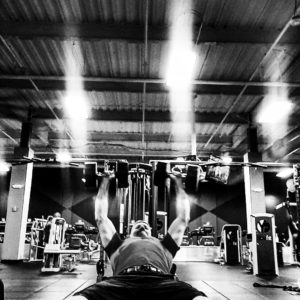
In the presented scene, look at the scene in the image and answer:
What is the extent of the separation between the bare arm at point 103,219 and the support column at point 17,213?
20.6 ft

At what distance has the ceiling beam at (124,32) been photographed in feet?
16.9

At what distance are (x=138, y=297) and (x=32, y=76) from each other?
572cm

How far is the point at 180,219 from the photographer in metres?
2.55

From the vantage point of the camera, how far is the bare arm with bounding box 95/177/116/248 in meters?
2.42

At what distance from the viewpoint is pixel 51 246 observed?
622cm

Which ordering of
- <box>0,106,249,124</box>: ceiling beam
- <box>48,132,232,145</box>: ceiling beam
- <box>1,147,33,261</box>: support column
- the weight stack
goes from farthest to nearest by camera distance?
<box>48,132,232,145</box>: ceiling beam
<box>0,106,249,124</box>: ceiling beam
<box>1,147,33,261</box>: support column
the weight stack

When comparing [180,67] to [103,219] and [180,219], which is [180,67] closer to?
[180,219]

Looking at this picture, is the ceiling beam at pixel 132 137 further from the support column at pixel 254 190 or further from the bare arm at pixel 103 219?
the bare arm at pixel 103 219

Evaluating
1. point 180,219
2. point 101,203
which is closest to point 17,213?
point 101,203

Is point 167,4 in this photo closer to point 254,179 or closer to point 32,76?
point 32,76

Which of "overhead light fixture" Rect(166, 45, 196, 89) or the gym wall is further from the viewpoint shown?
the gym wall

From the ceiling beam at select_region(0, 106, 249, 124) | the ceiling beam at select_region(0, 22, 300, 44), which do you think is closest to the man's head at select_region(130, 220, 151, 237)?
the ceiling beam at select_region(0, 22, 300, 44)

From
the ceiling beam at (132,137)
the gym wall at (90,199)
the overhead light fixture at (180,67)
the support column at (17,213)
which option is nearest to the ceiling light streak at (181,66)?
the overhead light fixture at (180,67)

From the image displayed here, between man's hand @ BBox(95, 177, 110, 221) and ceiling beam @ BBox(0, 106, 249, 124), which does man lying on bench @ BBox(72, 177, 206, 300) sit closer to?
man's hand @ BBox(95, 177, 110, 221)
